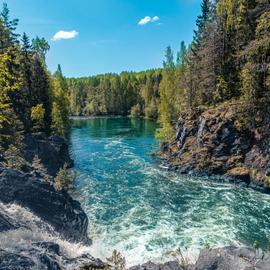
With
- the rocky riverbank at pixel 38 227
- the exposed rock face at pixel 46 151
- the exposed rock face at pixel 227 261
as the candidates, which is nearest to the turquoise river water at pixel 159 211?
the rocky riverbank at pixel 38 227

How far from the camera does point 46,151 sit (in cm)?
4266

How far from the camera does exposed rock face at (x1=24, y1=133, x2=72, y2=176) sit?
132ft

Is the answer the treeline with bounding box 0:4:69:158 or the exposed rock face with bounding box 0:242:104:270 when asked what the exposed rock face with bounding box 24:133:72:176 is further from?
the exposed rock face with bounding box 0:242:104:270

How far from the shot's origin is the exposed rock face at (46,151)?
40.3 meters

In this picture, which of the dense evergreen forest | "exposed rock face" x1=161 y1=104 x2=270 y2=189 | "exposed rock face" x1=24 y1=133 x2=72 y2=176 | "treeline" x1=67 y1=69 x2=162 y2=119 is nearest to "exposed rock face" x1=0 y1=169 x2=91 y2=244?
"exposed rock face" x1=24 y1=133 x2=72 y2=176

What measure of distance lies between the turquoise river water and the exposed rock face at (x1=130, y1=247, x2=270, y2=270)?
5551 mm

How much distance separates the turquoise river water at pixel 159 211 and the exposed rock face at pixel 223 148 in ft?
7.26

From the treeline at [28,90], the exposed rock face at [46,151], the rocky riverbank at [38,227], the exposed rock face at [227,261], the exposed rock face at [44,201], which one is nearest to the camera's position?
the rocky riverbank at [38,227]

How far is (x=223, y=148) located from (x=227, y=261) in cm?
2962

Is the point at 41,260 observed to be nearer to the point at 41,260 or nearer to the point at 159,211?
the point at 41,260

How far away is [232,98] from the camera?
47.2 metres

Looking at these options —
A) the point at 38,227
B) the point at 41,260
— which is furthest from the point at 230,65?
the point at 41,260

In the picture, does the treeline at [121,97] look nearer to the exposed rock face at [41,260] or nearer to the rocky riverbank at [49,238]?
the rocky riverbank at [49,238]

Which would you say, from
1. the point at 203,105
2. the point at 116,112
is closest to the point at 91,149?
the point at 203,105
